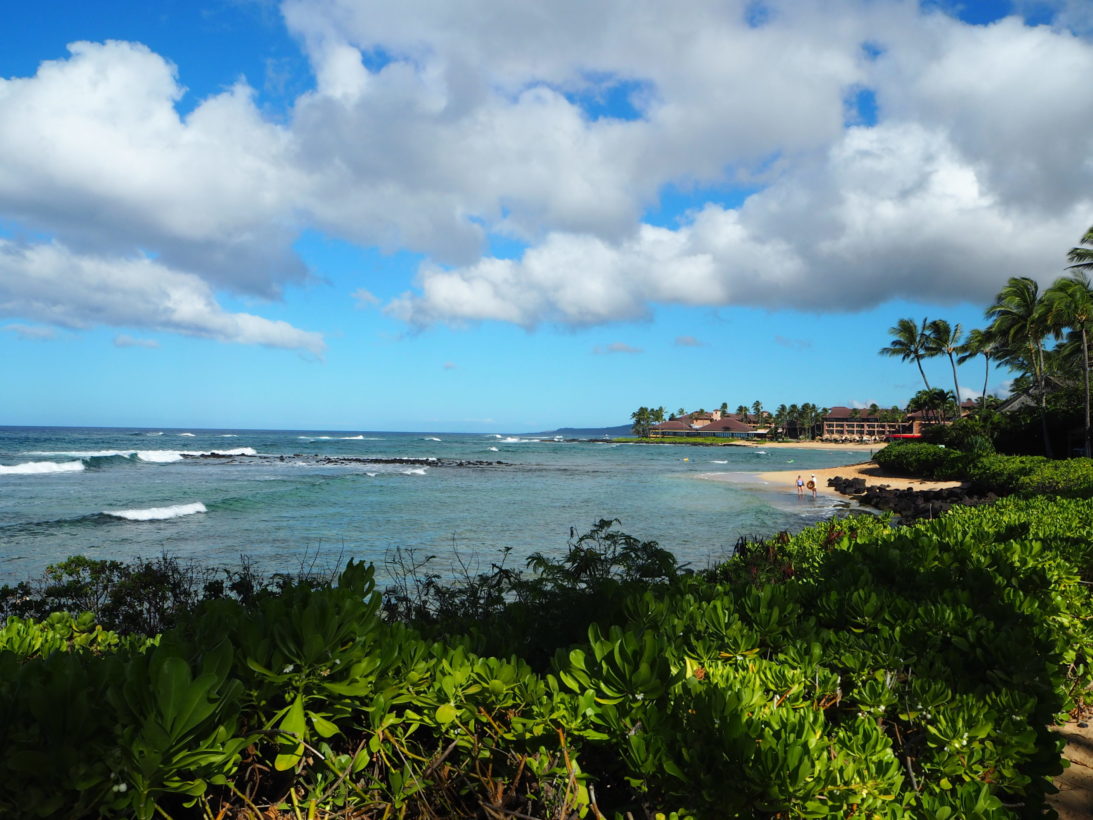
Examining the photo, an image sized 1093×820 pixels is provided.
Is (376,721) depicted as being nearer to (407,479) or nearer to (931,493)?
(931,493)

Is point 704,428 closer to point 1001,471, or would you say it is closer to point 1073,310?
point 1073,310

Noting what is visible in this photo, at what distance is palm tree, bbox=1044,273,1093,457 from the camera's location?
28.4 metres

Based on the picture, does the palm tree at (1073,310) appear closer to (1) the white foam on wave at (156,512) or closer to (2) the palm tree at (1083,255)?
(2) the palm tree at (1083,255)

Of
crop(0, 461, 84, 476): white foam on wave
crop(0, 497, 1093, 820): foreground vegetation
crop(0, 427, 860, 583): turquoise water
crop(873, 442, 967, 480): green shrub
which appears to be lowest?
crop(0, 427, 860, 583): turquoise water

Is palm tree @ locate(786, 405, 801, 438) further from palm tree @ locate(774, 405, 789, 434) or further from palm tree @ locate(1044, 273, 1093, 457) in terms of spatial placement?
palm tree @ locate(1044, 273, 1093, 457)

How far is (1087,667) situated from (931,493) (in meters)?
22.4

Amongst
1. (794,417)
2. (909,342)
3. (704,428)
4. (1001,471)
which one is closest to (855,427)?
(794,417)

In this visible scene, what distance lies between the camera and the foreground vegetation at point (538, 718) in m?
1.28

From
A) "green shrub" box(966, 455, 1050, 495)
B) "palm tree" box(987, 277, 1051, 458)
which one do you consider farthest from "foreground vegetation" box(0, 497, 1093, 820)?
"palm tree" box(987, 277, 1051, 458)

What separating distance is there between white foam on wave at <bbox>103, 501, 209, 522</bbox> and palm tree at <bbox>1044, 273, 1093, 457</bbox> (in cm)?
3429

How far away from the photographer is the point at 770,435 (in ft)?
437

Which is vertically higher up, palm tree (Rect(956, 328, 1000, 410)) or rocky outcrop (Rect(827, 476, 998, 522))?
palm tree (Rect(956, 328, 1000, 410))

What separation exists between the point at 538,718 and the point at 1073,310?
3605 centimetres

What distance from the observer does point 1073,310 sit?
28.9 metres
